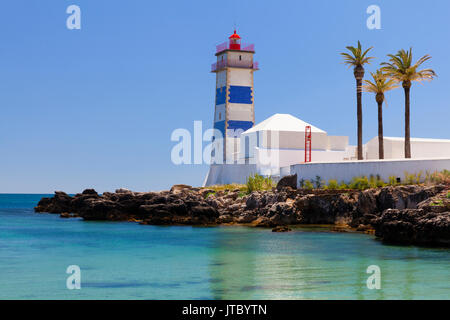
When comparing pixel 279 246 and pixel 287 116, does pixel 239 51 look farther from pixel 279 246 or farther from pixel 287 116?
pixel 279 246

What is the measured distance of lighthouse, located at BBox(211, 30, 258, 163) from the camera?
5184 centimetres

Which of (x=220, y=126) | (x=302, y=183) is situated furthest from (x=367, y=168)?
(x=220, y=126)

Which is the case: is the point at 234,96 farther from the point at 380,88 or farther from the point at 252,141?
the point at 380,88

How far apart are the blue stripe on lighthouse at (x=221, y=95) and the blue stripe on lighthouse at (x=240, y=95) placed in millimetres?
675

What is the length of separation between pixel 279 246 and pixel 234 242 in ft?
9.49

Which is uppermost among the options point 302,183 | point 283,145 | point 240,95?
point 240,95

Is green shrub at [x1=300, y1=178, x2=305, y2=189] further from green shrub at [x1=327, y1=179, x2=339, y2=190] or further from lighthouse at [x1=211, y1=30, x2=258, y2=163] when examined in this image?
lighthouse at [x1=211, y1=30, x2=258, y2=163]

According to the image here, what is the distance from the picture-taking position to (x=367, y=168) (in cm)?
3244

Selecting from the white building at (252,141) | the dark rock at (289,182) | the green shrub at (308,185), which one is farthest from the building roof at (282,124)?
the green shrub at (308,185)

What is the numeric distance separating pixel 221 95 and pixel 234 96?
1.45 m

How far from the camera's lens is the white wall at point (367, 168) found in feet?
97.5

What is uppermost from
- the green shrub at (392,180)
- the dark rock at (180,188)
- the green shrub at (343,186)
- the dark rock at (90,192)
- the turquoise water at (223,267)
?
the green shrub at (392,180)

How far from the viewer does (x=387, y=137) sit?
49.6m

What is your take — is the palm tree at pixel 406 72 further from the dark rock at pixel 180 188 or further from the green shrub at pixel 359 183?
the dark rock at pixel 180 188
